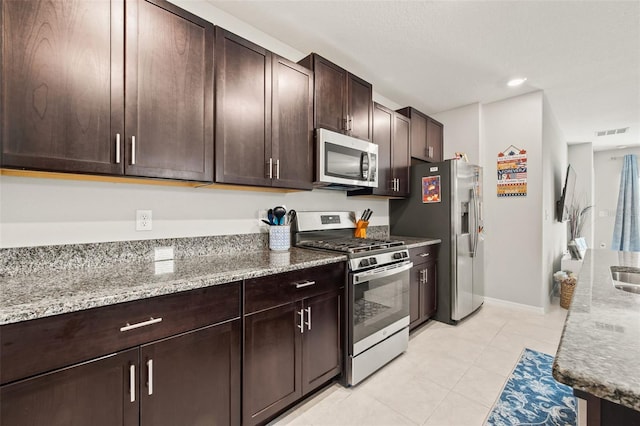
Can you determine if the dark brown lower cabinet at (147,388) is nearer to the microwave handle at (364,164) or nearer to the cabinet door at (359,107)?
the microwave handle at (364,164)

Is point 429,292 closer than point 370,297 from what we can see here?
No

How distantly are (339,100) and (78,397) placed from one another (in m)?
2.35

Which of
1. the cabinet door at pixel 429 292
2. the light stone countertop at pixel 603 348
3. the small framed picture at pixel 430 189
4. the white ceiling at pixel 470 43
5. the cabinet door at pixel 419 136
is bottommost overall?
the cabinet door at pixel 429 292

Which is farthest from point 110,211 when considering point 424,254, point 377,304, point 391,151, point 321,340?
point 424,254

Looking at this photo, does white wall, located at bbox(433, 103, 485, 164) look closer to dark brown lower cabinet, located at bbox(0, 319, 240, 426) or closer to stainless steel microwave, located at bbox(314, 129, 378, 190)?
stainless steel microwave, located at bbox(314, 129, 378, 190)

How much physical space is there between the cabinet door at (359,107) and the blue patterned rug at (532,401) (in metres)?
2.21

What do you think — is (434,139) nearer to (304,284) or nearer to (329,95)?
(329,95)

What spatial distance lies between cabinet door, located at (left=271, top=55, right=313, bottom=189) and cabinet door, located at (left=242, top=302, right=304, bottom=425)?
890 mm

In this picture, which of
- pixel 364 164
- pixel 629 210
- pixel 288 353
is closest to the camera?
pixel 288 353

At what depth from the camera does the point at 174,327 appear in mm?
1182

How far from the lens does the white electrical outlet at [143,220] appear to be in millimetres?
1656

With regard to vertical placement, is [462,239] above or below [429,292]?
above

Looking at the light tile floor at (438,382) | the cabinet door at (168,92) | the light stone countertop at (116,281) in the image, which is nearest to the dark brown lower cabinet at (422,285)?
the light tile floor at (438,382)

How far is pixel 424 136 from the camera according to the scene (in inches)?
→ 138
